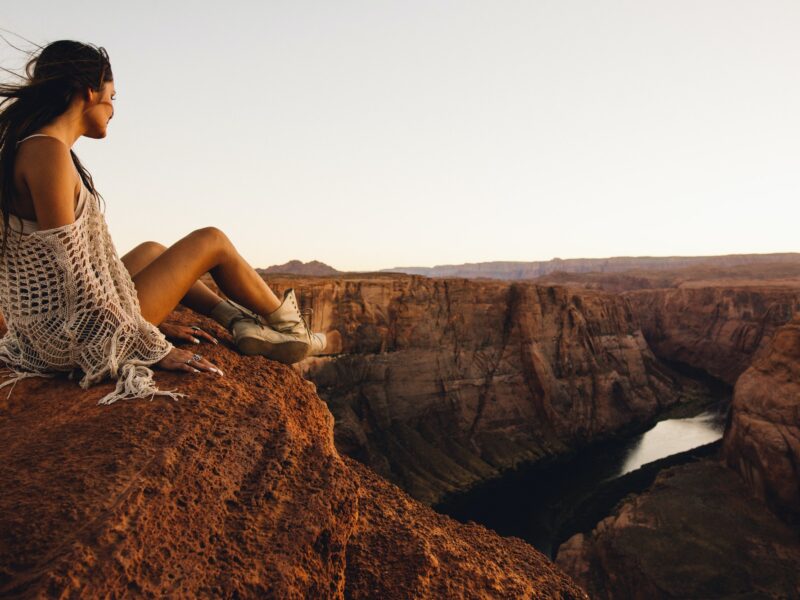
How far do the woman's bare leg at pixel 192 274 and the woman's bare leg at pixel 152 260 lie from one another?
24cm

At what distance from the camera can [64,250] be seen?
6.87ft

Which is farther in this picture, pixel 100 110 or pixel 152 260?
pixel 152 260

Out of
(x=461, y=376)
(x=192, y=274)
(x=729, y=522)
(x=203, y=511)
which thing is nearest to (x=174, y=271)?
(x=192, y=274)

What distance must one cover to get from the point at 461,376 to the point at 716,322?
105ft

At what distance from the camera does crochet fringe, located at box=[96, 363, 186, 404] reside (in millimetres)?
2008

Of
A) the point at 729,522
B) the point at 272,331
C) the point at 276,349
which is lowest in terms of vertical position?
the point at 729,522

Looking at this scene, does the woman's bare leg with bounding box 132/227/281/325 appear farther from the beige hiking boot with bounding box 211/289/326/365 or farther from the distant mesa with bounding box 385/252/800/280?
the distant mesa with bounding box 385/252/800/280

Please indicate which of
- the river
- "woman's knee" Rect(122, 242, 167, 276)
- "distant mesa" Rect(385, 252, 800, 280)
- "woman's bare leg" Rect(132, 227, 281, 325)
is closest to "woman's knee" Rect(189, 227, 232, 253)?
"woman's bare leg" Rect(132, 227, 281, 325)

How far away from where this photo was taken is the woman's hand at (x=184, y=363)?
2.29m

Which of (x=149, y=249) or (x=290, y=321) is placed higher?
(x=149, y=249)

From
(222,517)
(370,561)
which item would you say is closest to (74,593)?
(222,517)

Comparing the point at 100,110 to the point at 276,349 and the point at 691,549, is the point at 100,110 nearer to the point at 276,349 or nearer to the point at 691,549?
the point at 276,349

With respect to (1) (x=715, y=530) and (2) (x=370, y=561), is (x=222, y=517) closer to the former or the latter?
(2) (x=370, y=561)

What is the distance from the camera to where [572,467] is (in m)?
27.4
